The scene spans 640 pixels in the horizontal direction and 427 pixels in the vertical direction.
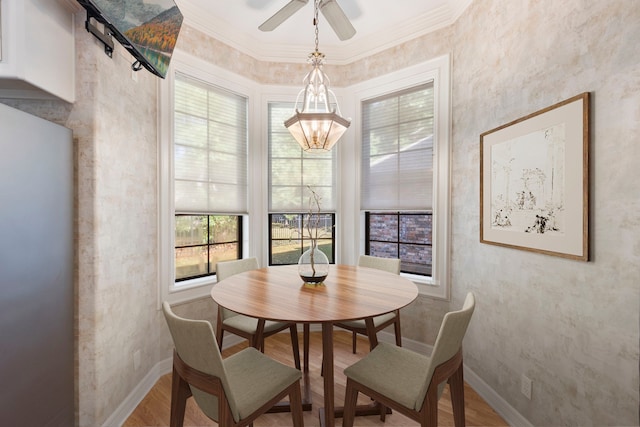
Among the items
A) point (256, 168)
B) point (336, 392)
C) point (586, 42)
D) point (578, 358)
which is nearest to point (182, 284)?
point (256, 168)

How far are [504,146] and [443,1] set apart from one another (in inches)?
59.6

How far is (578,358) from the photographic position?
1448mm

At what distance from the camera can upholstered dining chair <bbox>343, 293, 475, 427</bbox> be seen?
1.23m

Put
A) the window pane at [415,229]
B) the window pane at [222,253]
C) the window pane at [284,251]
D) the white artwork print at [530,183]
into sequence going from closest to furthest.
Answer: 1. the white artwork print at [530,183]
2. the window pane at [415,229]
3. the window pane at [222,253]
4. the window pane at [284,251]

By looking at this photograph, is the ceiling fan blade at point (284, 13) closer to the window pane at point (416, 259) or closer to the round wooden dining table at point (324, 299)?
the round wooden dining table at point (324, 299)

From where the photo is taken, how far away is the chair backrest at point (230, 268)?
2357 millimetres

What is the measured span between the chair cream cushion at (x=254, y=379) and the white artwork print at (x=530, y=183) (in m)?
1.64

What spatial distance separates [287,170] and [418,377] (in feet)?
7.85

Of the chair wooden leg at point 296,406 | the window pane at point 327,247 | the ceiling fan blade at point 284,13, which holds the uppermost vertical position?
the ceiling fan blade at point 284,13

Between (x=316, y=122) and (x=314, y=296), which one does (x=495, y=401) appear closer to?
(x=314, y=296)

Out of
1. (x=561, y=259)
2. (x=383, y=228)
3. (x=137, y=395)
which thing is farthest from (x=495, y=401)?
(x=137, y=395)

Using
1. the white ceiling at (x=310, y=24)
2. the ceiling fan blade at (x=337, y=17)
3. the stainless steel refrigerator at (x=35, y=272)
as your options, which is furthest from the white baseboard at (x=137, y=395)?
the white ceiling at (x=310, y=24)

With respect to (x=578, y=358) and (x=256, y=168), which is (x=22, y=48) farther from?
(x=578, y=358)

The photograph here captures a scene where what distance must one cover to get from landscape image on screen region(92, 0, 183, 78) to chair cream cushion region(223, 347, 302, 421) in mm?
1918
